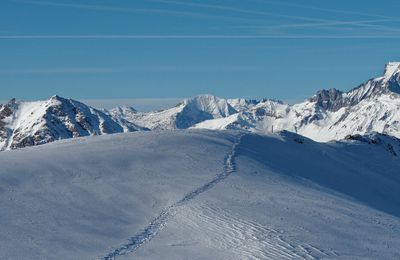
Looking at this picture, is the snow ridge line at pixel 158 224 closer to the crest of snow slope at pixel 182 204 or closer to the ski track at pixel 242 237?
the crest of snow slope at pixel 182 204

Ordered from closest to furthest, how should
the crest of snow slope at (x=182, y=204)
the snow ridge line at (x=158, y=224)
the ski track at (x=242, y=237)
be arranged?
the ski track at (x=242, y=237), the snow ridge line at (x=158, y=224), the crest of snow slope at (x=182, y=204)

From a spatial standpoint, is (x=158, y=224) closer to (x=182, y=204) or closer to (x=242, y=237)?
(x=182, y=204)

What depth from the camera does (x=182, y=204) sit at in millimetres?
37094

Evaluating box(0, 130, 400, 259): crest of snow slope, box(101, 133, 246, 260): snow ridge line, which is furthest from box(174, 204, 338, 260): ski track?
box(101, 133, 246, 260): snow ridge line

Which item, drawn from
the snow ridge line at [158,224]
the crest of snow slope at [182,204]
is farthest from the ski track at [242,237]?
the snow ridge line at [158,224]

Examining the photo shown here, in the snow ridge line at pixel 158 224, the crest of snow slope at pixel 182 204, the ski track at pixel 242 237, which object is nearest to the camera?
the ski track at pixel 242 237

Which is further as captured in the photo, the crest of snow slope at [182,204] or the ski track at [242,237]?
the crest of snow slope at [182,204]

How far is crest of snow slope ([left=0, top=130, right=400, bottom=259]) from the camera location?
29.3 metres

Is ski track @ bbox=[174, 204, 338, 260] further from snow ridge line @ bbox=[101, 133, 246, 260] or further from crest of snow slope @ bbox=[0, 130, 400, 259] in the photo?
snow ridge line @ bbox=[101, 133, 246, 260]

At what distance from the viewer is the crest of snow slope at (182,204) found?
29.3 metres

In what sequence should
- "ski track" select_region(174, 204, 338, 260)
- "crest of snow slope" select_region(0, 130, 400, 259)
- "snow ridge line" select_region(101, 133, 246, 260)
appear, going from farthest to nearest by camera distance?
"crest of snow slope" select_region(0, 130, 400, 259)
"snow ridge line" select_region(101, 133, 246, 260)
"ski track" select_region(174, 204, 338, 260)

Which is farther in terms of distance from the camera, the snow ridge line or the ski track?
the snow ridge line

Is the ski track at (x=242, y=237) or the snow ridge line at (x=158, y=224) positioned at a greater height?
the ski track at (x=242, y=237)

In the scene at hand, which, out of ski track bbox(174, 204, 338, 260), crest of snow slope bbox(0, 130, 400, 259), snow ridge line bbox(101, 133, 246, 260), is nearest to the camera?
ski track bbox(174, 204, 338, 260)
